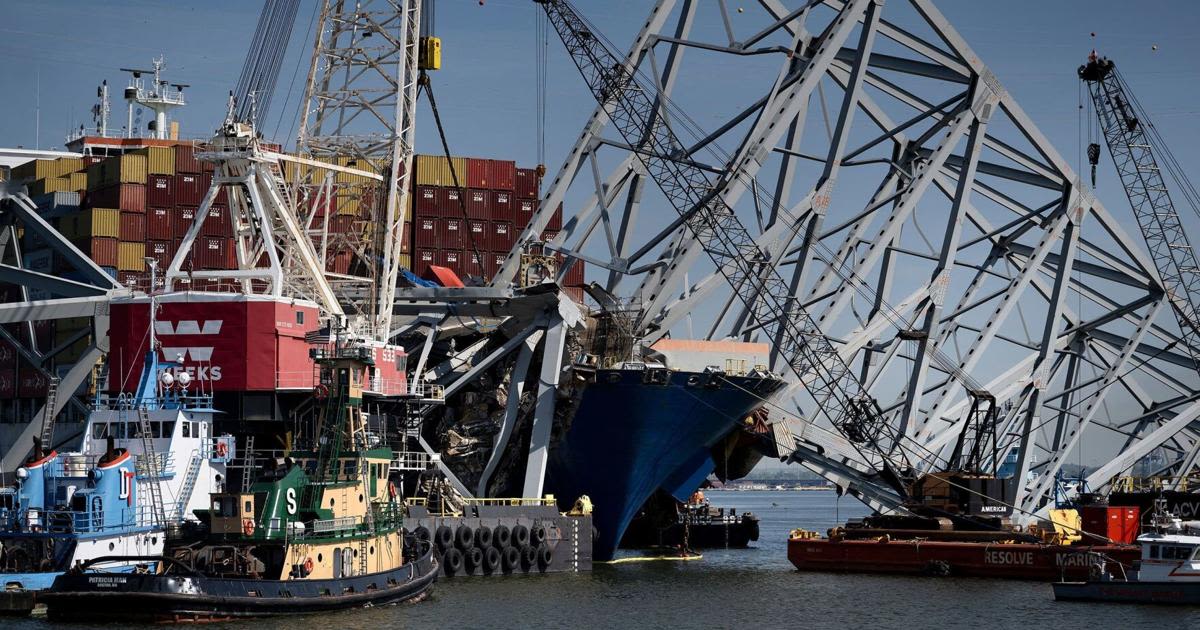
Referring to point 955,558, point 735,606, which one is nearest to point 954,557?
point 955,558

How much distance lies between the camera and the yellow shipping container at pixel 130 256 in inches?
3204

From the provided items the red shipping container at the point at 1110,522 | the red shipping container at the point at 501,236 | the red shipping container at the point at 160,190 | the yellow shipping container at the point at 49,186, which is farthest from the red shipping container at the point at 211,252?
the red shipping container at the point at 1110,522

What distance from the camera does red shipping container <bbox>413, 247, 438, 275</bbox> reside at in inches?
3548

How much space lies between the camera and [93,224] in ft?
266

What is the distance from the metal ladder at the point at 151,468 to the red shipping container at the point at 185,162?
37637 mm

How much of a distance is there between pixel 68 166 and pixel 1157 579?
63744 mm

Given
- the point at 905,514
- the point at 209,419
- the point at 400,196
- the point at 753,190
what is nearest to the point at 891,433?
the point at 905,514

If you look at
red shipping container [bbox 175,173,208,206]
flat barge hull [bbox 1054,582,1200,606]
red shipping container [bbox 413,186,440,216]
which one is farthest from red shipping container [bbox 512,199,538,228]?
flat barge hull [bbox 1054,582,1200,606]

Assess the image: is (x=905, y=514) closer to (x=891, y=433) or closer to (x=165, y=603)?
(x=891, y=433)

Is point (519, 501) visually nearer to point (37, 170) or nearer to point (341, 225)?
point (341, 225)

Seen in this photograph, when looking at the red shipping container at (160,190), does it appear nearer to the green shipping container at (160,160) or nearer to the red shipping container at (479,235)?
the green shipping container at (160,160)

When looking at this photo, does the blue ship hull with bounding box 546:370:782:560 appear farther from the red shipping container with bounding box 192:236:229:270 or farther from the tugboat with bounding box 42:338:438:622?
the red shipping container with bounding box 192:236:229:270

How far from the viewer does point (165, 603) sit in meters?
41.1

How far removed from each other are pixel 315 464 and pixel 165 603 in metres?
7.23
